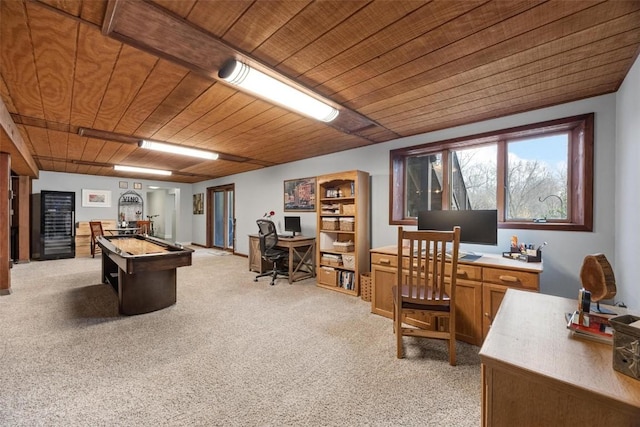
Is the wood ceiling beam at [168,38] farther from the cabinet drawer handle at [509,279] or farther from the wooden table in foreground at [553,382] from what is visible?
the cabinet drawer handle at [509,279]

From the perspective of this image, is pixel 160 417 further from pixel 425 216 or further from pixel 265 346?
pixel 425 216

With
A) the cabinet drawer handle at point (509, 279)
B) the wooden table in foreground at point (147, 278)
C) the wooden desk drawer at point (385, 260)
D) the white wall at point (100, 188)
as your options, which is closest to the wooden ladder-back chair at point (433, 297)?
the cabinet drawer handle at point (509, 279)

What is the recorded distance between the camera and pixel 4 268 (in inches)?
148

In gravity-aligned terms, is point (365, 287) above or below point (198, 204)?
below

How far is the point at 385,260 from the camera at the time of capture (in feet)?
9.98

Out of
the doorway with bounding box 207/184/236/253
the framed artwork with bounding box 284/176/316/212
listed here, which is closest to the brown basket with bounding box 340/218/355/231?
the framed artwork with bounding box 284/176/316/212

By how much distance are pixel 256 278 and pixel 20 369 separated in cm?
287

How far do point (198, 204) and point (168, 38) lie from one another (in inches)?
A: 321

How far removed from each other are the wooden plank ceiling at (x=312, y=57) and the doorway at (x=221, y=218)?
15.1ft

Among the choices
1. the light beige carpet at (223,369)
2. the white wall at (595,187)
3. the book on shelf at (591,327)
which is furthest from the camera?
the white wall at (595,187)

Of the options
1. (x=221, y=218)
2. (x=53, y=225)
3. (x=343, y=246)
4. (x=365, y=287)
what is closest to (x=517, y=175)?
(x=365, y=287)

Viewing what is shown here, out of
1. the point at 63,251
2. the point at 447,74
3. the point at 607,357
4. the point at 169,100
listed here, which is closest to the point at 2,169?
the point at 169,100

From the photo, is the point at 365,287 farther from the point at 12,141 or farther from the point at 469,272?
the point at 12,141

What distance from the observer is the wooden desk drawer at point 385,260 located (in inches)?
117
